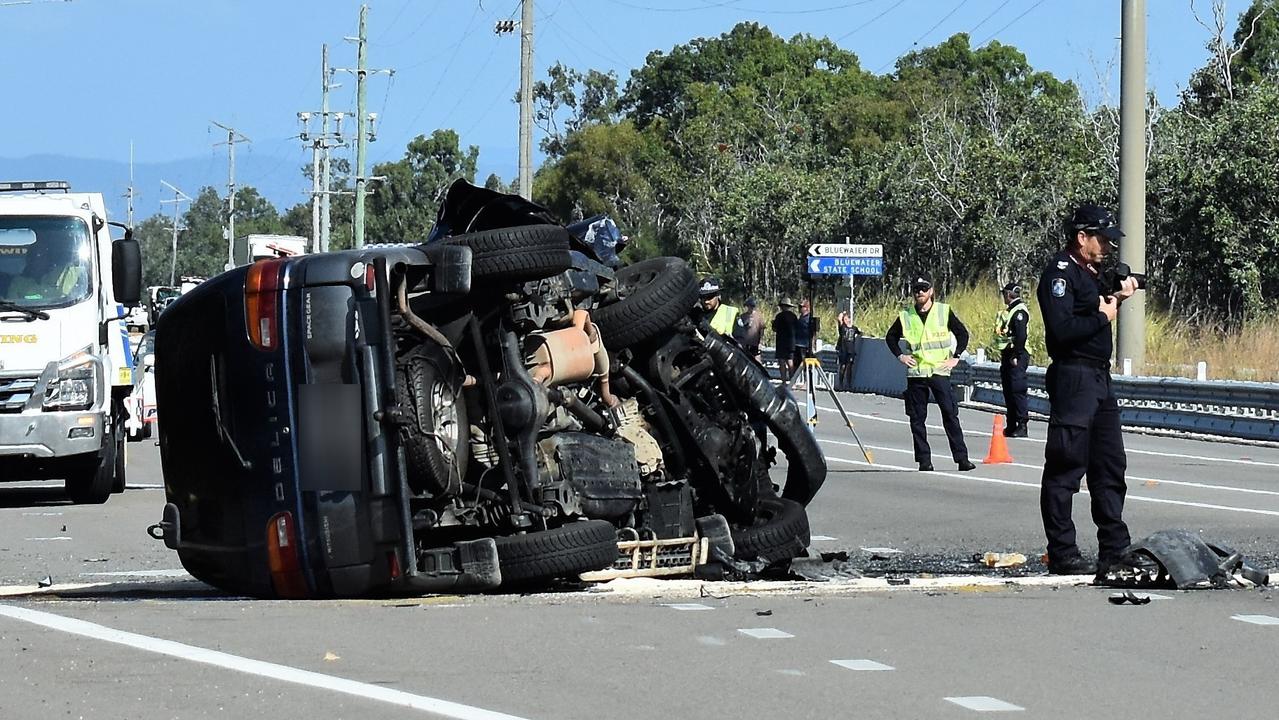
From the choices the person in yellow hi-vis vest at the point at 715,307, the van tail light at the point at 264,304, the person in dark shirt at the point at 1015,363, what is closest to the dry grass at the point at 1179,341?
the person in dark shirt at the point at 1015,363

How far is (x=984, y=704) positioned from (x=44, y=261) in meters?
12.1

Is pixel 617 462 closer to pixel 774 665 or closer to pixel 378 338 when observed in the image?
pixel 378 338

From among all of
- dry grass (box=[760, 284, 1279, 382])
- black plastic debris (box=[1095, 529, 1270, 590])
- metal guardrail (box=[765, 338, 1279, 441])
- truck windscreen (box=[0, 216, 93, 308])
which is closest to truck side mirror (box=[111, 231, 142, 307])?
truck windscreen (box=[0, 216, 93, 308])

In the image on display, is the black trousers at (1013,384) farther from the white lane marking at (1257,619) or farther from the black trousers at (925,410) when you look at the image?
the white lane marking at (1257,619)

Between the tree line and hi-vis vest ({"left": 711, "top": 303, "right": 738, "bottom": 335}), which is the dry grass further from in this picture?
hi-vis vest ({"left": 711, "top": 303, "right": 738, "bottom": 335})

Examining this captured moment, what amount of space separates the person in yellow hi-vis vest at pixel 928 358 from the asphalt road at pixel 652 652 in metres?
7.94

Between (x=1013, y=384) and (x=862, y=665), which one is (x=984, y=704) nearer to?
(x=862, y=665)

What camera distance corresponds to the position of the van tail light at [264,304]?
348 inches

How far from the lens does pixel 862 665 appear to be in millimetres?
7270

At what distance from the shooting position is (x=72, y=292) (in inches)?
658

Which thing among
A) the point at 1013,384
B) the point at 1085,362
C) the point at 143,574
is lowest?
the point at 143,574

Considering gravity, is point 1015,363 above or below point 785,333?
below

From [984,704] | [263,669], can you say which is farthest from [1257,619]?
[263,669]

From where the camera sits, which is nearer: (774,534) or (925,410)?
(774,534)
